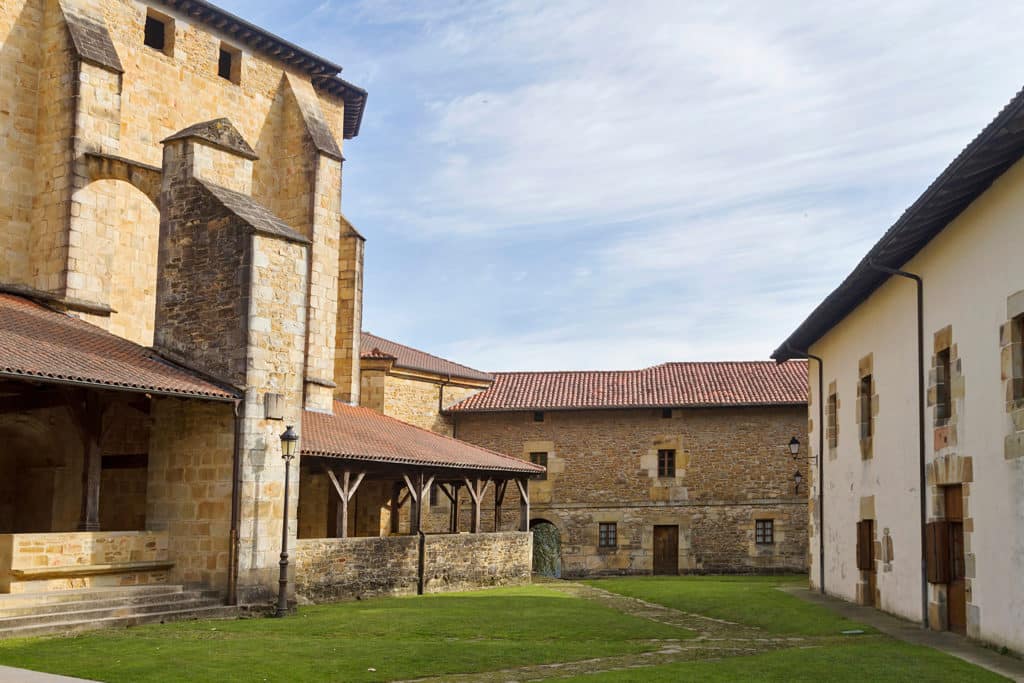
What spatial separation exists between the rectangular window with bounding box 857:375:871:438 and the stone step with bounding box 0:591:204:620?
10.3m

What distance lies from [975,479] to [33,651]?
975 cm

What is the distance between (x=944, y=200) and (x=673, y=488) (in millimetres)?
19978

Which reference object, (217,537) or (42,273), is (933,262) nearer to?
(217,537)

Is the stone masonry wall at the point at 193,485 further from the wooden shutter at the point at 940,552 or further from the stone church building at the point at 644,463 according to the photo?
the stone church building at the point at 644,463

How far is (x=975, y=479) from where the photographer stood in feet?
38.5

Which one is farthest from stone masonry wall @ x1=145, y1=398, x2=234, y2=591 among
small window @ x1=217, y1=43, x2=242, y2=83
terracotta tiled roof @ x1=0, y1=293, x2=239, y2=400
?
small window @ x1=217, y1=43, x2=242, y2=83

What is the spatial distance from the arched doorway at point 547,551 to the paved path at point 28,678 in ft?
69.4

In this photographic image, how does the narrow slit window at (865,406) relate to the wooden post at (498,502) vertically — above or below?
above

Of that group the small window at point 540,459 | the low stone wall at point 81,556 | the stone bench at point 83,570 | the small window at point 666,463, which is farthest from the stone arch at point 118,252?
the small window at point 666,463

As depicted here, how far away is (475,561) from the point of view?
2195 cm

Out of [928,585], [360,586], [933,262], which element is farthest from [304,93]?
[928,585]

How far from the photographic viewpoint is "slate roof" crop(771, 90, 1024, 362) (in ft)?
32.2

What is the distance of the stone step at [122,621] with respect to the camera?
11844 mm

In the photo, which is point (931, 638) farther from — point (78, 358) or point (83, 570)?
point (78, 358)
